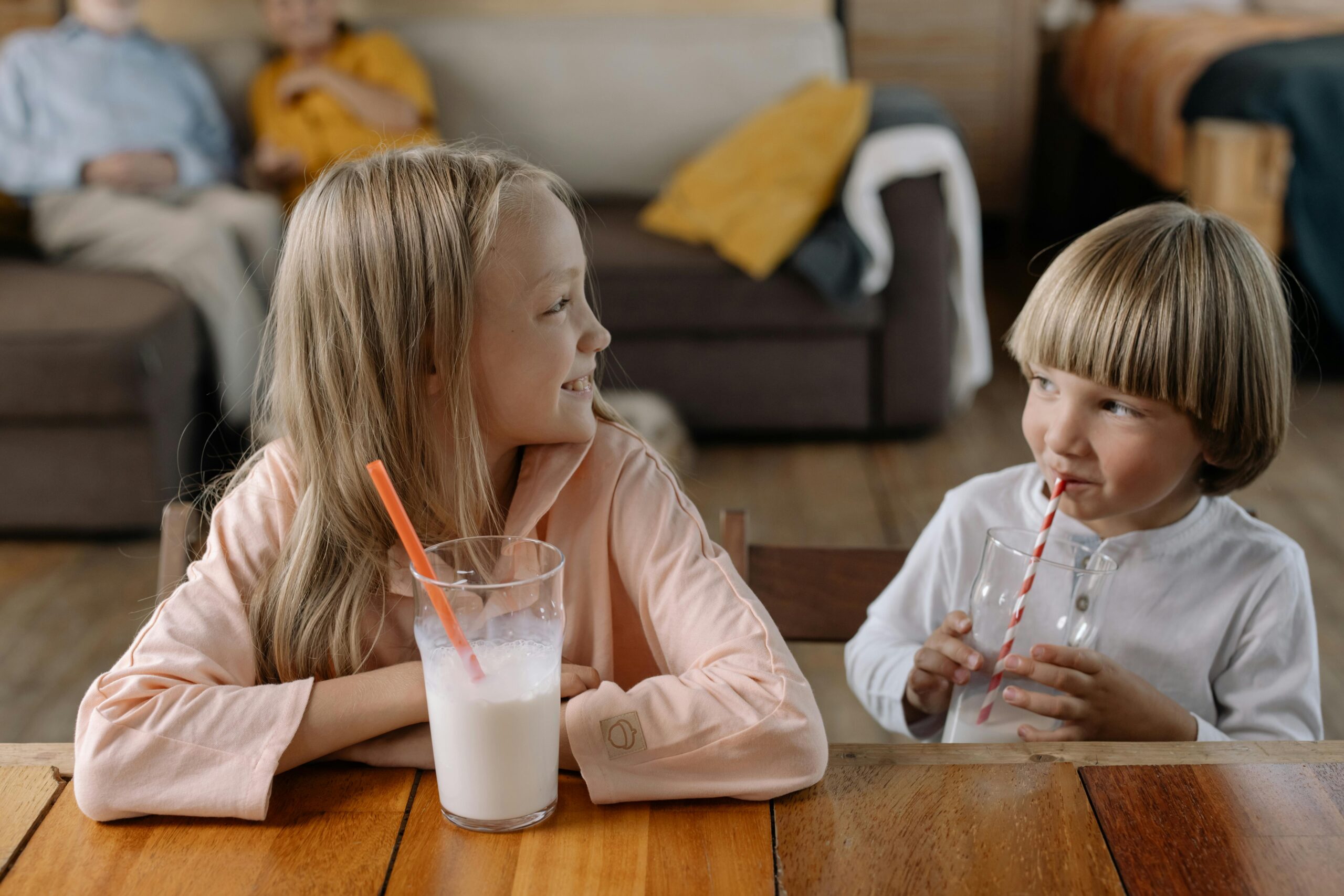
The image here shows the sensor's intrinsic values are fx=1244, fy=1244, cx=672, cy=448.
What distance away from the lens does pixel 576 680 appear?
83 cm

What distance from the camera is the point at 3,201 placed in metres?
2.98

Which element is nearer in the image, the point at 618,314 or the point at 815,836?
the point at 815,836

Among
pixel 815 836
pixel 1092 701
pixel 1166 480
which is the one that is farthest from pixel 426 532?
pixel 1166 480

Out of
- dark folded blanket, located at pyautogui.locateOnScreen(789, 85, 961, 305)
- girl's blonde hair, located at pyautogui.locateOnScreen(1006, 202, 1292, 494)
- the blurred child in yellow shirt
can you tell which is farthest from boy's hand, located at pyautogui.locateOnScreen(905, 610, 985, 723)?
the blurred child in yellow shirt

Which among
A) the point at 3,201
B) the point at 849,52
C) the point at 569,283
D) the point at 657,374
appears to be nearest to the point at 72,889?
the point at 569,283

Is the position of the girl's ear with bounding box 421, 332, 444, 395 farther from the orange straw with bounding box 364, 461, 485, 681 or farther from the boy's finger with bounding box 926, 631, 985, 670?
the boy's finger with bounding box 926, 631, 985, 670

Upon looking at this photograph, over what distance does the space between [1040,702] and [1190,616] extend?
0.31 m

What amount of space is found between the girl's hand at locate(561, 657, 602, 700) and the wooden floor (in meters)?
0.78

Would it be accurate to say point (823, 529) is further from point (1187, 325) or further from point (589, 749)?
point (589, 749)

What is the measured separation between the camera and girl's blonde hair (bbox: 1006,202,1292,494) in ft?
3.24

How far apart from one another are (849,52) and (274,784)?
14.3 ft

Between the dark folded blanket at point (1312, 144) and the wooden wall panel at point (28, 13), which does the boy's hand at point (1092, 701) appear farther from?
the wooden wall panel at point (28, 13)

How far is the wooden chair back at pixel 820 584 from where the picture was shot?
3.81 ft

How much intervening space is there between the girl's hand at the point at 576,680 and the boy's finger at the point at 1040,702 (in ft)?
0.92
